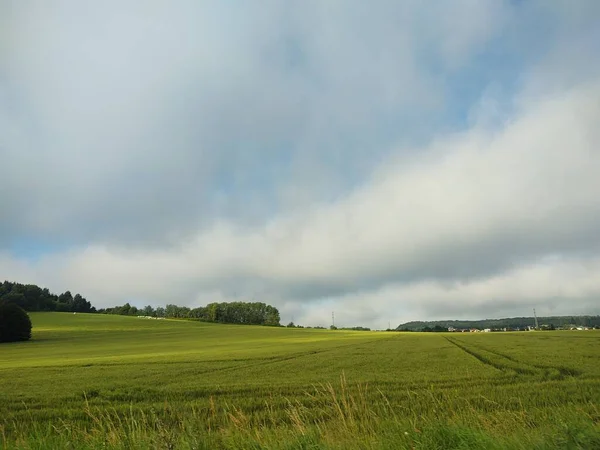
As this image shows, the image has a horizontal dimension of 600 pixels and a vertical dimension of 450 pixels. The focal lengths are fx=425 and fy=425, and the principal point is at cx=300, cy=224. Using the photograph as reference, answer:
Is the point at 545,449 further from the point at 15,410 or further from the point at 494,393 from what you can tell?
the point at 15,410

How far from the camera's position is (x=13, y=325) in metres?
86.4

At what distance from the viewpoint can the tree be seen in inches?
3376

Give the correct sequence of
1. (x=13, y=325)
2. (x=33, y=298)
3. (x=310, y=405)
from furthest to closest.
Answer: (x=33, y=298)
(x=13, y=325)
(x=310, y=405)

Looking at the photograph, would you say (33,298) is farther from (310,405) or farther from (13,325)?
(310,405)

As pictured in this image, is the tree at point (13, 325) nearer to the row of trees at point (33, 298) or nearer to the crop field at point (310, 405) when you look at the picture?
the crop field at point (310, 405)

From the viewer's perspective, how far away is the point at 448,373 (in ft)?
84.9

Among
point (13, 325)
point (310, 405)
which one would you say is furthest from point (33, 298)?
point (310, 405)

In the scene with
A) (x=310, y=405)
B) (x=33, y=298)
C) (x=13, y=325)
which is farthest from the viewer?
(x=33, y=298)

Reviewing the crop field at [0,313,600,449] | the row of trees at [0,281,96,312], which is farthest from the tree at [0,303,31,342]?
the row of trees at [0,281,96,312]

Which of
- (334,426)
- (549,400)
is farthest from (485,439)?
(549,400)

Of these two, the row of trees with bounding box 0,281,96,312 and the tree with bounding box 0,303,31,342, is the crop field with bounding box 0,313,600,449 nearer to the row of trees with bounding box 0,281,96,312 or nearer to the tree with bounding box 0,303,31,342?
the tree with bounding box 0,303,31,342

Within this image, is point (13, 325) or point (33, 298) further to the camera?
point (33, 298)

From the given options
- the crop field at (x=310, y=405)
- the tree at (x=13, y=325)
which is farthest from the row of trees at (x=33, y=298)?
the crop field at (x=310, y=405)

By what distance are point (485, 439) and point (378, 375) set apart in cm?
2080
